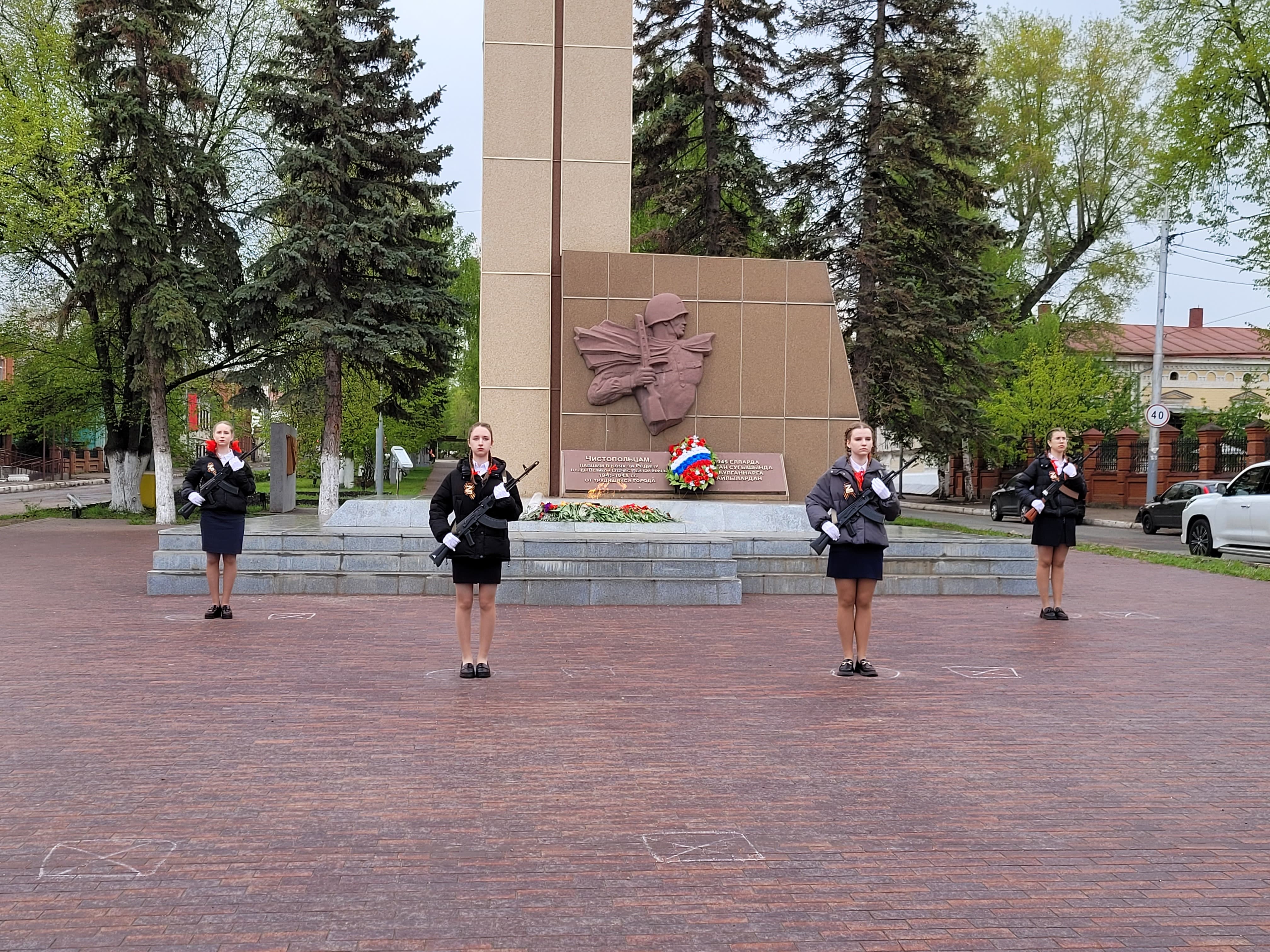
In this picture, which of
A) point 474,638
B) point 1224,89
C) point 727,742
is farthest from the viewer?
point 1224,89

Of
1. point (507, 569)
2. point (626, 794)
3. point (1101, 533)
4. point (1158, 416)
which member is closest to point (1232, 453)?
point (1158, 416)

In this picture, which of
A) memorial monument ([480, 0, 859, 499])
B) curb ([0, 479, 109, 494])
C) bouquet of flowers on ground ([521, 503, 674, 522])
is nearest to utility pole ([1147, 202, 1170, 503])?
memorial monument ([480, 0, 859, 499])

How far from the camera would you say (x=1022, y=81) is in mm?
42812

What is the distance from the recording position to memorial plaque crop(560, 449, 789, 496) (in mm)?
18047

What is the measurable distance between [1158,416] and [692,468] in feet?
63.3

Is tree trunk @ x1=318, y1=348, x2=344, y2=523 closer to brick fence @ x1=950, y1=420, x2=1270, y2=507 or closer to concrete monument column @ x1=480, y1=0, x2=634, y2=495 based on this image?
concrete monument column @ x1=480, y1=0, x2=634, y2=495

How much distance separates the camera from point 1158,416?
31531 millimetres

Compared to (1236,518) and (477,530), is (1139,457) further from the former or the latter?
(477,530)

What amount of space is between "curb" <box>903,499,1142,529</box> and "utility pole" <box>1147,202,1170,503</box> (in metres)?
1.12

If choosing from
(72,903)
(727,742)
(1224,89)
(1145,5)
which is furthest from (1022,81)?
(72,903)

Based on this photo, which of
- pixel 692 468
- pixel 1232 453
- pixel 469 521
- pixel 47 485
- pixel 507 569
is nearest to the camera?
pixel 469 521

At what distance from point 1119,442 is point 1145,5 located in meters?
15.2

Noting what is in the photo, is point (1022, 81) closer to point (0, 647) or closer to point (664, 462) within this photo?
point (664, 462)

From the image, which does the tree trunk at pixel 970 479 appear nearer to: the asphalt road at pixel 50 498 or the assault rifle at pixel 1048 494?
the asphalt road at pixel 50 498
